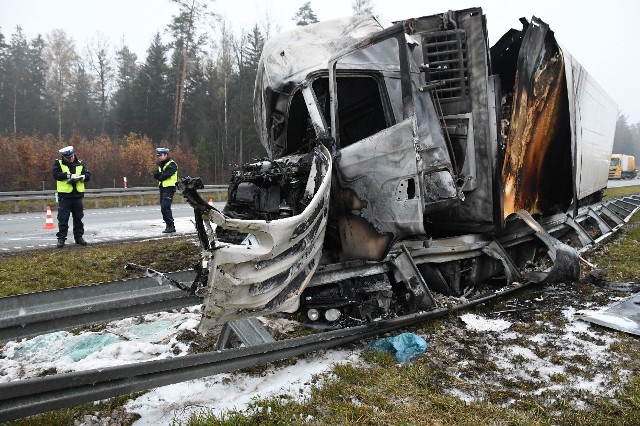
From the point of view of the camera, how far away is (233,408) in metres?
2.32

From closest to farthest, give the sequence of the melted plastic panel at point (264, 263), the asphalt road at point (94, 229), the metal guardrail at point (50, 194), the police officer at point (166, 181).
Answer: the melted plastic panel at point (264, 263) → the asphalt road at point (94, 229) → the police officer at point (166, 181) → the metal guardrail at point (50, 194)

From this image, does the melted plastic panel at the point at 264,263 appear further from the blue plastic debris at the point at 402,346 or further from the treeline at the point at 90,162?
the treeline at the point at 90,162

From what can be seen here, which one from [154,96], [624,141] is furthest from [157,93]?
[624,141]

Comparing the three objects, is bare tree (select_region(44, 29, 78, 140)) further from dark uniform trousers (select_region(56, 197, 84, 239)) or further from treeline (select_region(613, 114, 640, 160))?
treeline (select_region(613, 114, 640, 160))

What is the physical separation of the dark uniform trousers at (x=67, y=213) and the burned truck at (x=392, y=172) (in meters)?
3.62

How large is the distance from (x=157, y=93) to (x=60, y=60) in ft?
29.0

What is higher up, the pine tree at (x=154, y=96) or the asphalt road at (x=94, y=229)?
the pine tree at (x=154, y=96)

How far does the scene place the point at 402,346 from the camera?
9.99ft

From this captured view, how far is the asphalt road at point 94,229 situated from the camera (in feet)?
23.5

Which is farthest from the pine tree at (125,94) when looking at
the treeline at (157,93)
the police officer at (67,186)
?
the police officer at (67,186)

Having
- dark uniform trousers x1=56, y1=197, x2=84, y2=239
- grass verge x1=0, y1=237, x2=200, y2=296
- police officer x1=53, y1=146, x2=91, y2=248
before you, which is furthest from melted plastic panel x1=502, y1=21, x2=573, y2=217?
dark uniform trousers x1=56, y1=197, x2=84, y2=239

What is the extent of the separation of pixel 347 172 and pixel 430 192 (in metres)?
0.84

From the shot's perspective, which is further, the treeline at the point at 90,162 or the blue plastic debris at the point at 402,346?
the treeline at the point at 90,162

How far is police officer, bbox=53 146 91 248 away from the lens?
21.7 ft
